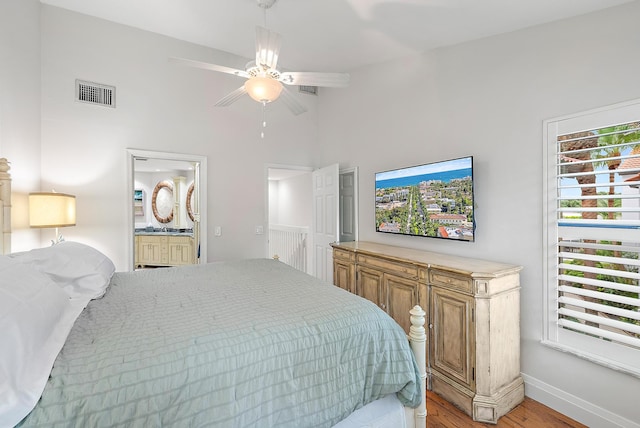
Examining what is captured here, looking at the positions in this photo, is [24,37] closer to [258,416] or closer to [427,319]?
[258,416]

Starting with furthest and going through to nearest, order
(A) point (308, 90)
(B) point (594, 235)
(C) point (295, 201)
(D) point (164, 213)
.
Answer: (D) point (164, 213) < (C) point (295, 201) < (A) point (308, 90) < (B) point (594, 235)

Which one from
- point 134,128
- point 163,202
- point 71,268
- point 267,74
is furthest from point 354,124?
point 163,202

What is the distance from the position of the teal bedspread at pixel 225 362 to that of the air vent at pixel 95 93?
7.88ft

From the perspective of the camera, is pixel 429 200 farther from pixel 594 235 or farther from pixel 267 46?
pixel 267 46

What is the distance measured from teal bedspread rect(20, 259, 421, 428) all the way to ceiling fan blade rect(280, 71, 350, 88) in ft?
4.89

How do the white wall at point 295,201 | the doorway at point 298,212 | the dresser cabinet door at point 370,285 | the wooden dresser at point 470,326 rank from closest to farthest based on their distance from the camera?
the wooden dresser at point 470,326
the dresser cabinet door at point 370,285
the doorway at point 298,212
the white wall at point 295,201

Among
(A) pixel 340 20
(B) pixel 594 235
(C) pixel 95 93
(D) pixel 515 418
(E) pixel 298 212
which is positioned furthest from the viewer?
(E) pixel 298 212

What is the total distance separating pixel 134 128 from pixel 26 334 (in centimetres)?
294

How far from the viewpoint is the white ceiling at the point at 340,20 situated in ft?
7.20

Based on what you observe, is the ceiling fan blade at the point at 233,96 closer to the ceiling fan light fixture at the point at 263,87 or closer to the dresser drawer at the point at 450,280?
the ceiling fan light fixture at the point at 263,87

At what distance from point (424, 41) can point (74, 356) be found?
3.33 metres

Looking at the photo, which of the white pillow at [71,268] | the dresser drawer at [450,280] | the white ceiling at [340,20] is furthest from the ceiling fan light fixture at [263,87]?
the dresser drawer at [450,280]

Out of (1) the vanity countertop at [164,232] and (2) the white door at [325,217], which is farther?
(1) the vanity countertop at [164,232]

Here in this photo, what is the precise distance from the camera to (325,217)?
14.2ft
